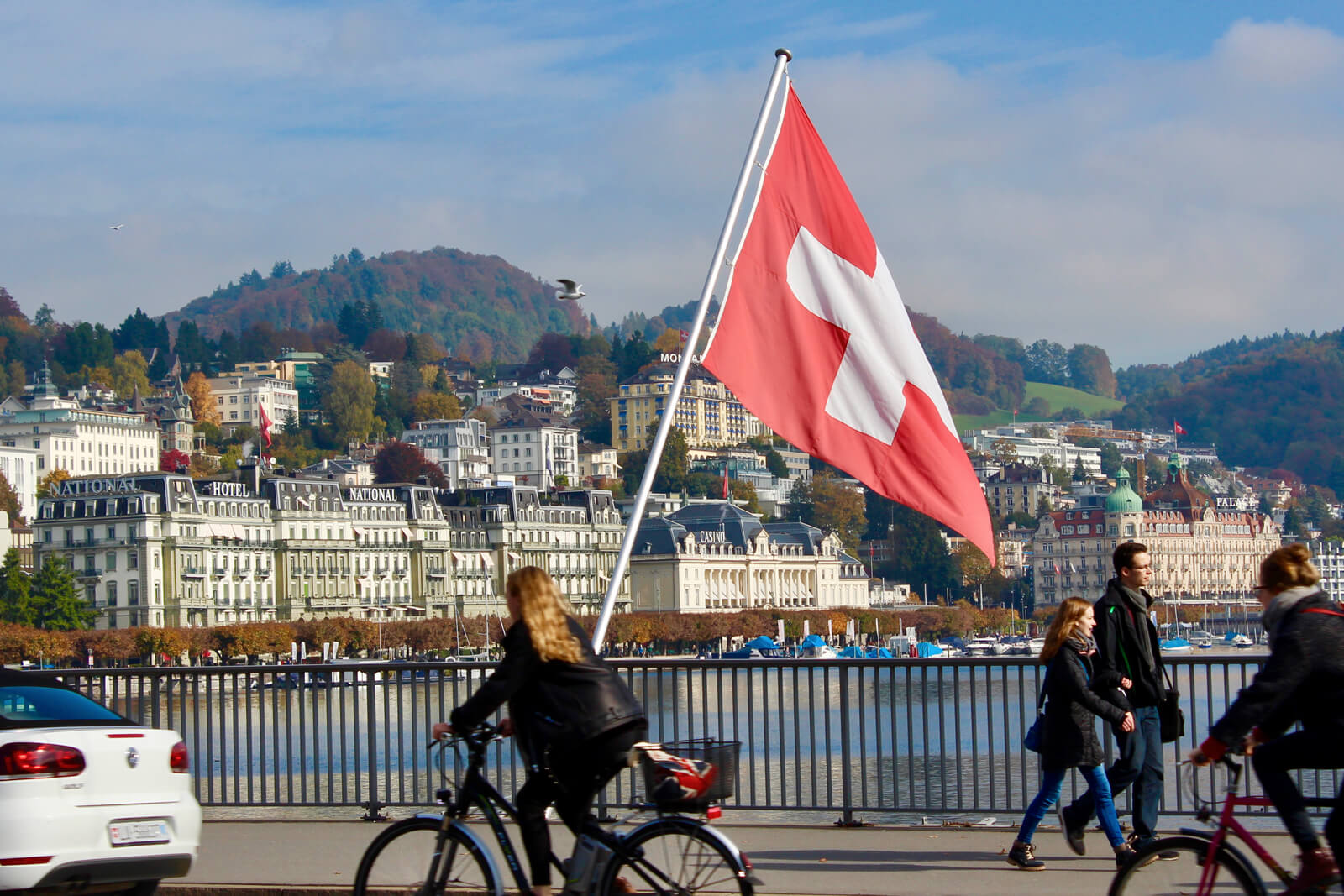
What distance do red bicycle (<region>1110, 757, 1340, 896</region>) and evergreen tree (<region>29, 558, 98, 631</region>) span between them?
100m

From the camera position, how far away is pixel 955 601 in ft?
563

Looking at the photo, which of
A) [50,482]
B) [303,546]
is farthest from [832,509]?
[303,546]

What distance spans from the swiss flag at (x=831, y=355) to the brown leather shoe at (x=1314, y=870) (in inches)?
→ 135

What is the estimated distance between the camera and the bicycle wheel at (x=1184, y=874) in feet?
20.2

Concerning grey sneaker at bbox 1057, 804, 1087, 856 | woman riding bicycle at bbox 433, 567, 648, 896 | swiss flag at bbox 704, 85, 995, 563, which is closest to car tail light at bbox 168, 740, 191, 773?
woman riding bicycle at bbox 433, 567, 648, 896

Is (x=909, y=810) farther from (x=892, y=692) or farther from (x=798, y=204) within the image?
(x=798, y=204)

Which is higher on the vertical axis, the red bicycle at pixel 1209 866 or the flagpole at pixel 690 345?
the flagpole at pixel 690 345

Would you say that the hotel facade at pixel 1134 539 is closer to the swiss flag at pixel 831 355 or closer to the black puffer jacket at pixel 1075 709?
the swiss flag at pixel 831 355

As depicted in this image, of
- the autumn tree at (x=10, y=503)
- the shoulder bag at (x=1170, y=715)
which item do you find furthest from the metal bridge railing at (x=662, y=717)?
the autumn tree at (x=10, y=503)

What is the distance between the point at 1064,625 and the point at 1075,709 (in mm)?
370

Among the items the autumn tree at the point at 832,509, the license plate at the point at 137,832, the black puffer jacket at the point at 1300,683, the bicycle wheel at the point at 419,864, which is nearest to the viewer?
the black puffer jacket at the point at 1300,683

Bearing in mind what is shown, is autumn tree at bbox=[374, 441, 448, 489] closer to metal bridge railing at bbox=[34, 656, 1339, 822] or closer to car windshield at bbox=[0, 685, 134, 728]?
metal bridge railing at bbox=[34, 656, 1339, 822]

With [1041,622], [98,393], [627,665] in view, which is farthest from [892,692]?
[98,393]

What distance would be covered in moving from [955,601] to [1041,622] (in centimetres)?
1532
